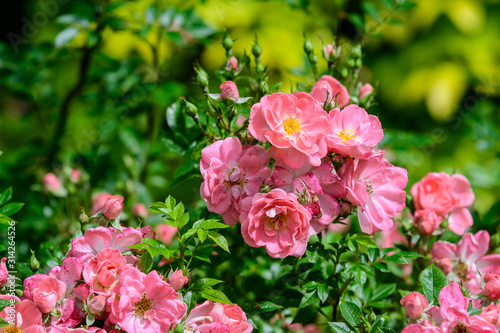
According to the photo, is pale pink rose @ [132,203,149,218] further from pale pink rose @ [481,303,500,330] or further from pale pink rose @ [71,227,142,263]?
pale pink rose @ [481,303,500,330]

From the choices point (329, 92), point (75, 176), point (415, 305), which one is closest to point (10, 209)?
point (75, 176)

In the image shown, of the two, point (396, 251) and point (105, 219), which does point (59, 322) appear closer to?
point (105, 219)

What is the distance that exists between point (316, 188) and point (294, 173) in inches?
1.7

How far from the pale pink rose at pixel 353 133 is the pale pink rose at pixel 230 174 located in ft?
0.36

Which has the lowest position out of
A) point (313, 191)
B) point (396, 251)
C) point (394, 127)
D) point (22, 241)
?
point (394, 127)

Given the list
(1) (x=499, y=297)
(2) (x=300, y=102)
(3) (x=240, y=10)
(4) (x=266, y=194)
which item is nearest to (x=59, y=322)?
(4) (x=266, y=194)

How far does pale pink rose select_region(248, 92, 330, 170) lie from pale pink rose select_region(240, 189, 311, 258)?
6 cm

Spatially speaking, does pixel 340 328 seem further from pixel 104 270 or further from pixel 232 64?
pixel 232 64

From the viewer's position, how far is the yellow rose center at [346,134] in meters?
0.83

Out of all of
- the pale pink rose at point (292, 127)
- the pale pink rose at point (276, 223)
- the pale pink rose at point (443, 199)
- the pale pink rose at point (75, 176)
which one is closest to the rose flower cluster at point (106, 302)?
the pale pink rose at point (276, 223)

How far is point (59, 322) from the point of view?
0.75 meters

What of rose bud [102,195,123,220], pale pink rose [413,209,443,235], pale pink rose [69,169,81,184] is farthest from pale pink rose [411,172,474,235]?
pale pink rose [69,169,81,184]

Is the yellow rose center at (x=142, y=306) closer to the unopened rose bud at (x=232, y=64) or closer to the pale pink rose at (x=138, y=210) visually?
the unopened rose bud at (x=232, y=64)

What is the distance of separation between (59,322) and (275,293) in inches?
15.3
